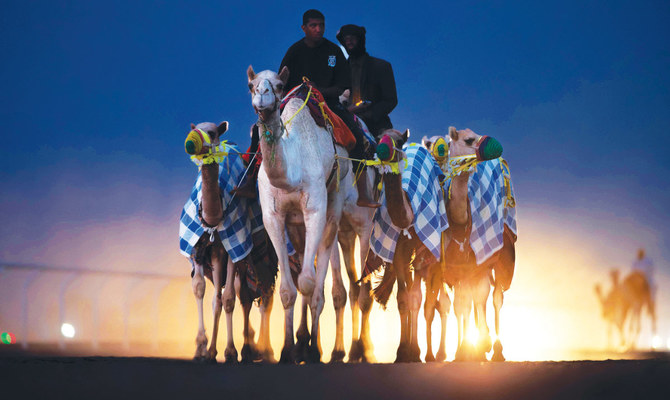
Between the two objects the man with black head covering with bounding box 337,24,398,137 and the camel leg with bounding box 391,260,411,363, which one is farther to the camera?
the man with black head covering with bounding box 337,24,398,137

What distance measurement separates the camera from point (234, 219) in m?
8.70

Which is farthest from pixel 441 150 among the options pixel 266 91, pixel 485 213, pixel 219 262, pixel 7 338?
pixel 7 338

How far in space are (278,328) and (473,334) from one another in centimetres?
487

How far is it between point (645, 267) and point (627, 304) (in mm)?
620

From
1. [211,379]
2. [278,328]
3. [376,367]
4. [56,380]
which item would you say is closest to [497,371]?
[376,367]

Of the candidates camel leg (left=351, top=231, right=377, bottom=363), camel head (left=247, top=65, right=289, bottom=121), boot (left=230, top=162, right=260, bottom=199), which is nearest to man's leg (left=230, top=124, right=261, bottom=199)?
boot (left=230, top=162, right=260, bottom=199)

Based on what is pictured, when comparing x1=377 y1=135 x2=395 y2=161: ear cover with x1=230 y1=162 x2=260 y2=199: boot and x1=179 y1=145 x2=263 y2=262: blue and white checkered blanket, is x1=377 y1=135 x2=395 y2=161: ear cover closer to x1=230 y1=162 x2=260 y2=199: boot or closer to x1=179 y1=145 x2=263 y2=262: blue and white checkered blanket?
x1=230 y1=162 x2=260 y2=199: boot

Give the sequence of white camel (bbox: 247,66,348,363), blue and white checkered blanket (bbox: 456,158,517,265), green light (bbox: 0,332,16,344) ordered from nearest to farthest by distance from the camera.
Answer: white camel (bbox: 247,66,348,363) → blue and white checkered blanket (bbox: 456,158,517,265) → green light (bbox: 0,332,16,344)

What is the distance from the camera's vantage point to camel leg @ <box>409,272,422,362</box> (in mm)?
8258

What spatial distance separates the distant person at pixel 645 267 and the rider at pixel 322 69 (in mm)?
6499

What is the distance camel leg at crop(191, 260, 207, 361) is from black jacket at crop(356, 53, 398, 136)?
7.61 ft

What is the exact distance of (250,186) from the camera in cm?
840

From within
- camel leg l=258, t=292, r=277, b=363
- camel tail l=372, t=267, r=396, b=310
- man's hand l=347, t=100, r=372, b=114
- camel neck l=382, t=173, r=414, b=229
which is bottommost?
camel leg l=258, t=292, r=277, b=363

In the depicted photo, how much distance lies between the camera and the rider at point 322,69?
8.46 metres
